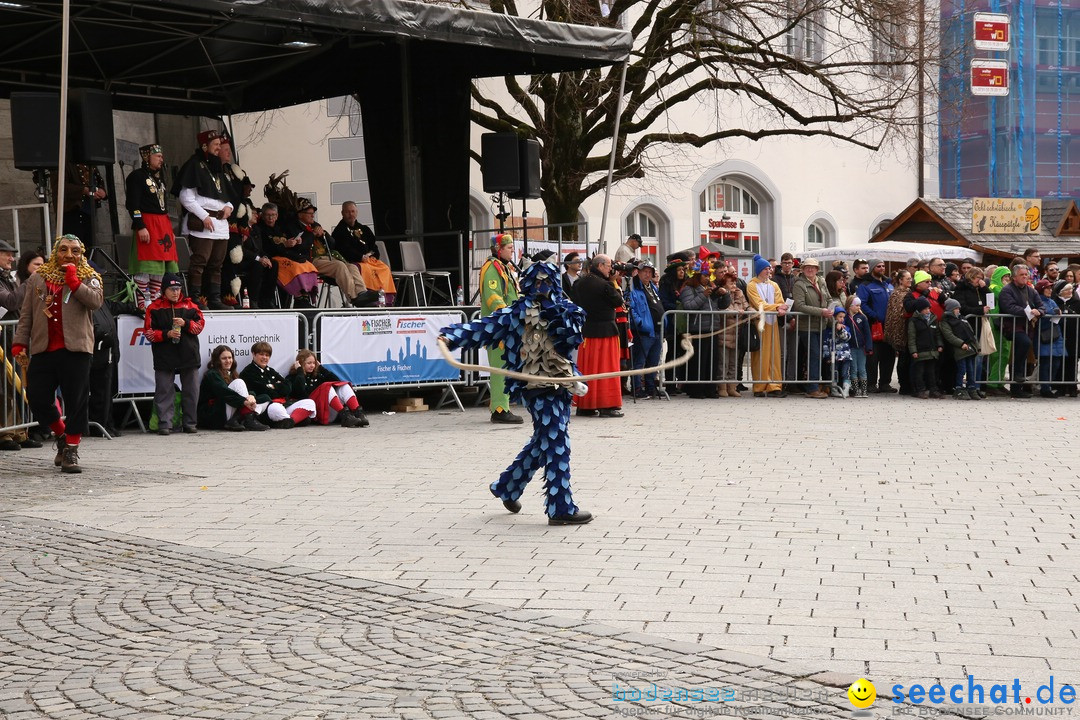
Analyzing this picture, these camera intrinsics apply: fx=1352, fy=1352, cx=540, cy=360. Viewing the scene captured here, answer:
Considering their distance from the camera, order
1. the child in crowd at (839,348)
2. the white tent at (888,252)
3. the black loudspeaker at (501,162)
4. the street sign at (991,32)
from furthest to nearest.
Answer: the white tent at (888,252)
the street sign at (991,32)
the child in crowd at (839,348)
the black loudspeaker at (501,162)

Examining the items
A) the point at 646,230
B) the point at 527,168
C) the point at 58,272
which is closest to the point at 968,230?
the point at 646,230

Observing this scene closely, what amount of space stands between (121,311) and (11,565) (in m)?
6.93

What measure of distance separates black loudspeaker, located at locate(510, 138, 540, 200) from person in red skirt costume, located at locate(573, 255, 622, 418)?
2.64 metres

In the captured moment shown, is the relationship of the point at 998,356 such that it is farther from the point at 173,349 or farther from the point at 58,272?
the point at 58,272

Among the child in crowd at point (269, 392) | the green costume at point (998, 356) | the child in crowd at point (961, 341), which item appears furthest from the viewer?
the green costume at point (998, 356)

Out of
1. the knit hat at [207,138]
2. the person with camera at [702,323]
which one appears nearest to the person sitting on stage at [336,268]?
the knit hat at [207,138]

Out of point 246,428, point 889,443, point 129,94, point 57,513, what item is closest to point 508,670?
point 57,513

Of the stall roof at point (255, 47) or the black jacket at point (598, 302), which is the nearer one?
the stall roof at point (255, 47)

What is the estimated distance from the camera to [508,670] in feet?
17.4

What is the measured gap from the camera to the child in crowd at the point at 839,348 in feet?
57.5

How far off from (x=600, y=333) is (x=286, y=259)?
4.50m

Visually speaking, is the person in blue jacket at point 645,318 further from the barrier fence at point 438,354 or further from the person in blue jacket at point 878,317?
the person in blue jacket at point 878,317

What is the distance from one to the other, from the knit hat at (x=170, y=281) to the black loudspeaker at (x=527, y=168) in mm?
4612

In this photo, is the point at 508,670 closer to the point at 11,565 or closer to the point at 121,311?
the point at 11,565
